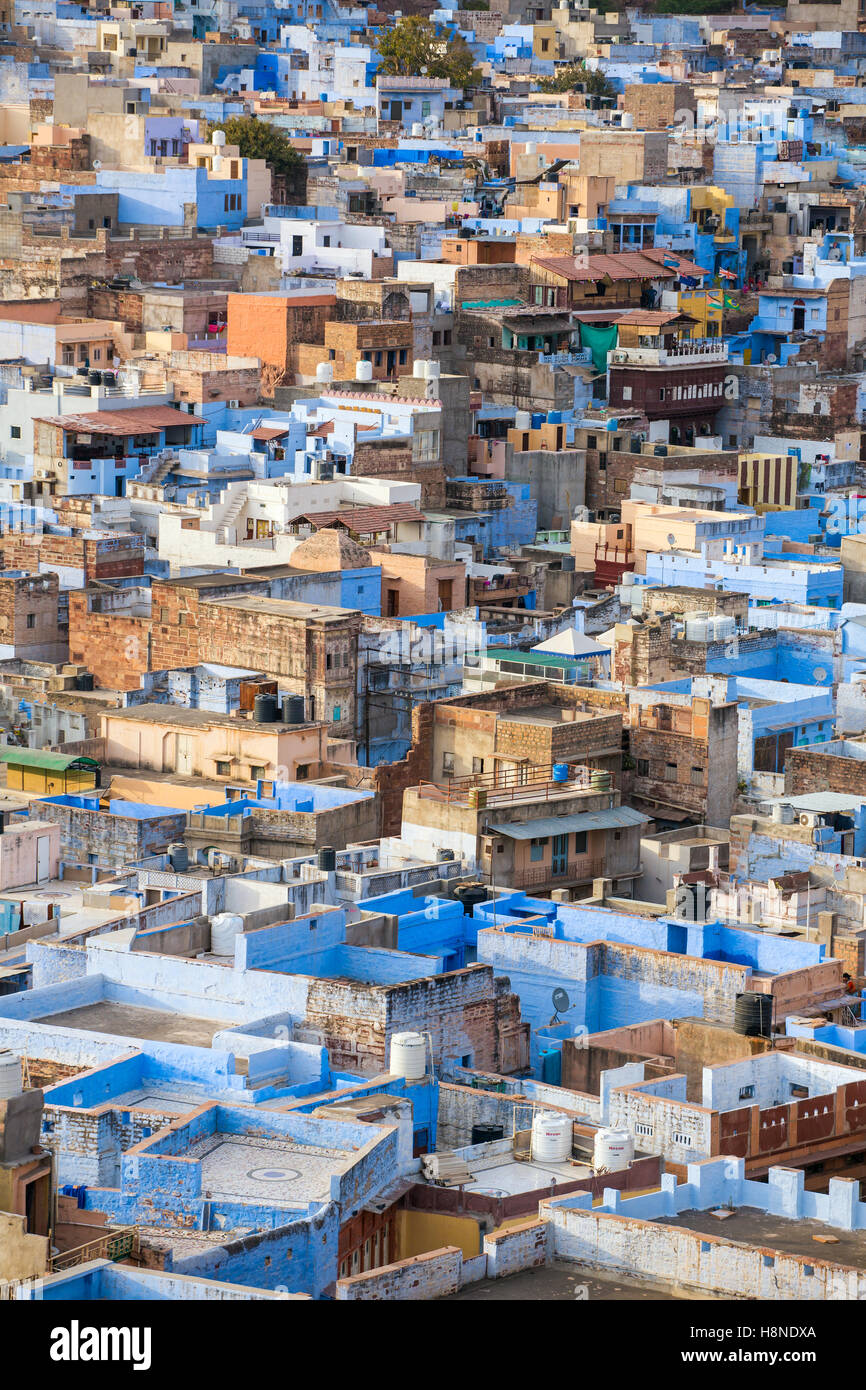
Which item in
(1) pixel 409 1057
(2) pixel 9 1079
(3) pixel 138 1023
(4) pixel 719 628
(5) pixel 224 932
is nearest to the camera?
(2) pixel 9 1079

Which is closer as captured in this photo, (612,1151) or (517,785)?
(612,1151)

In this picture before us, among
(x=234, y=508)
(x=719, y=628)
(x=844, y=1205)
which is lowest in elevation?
(x=844, y=1205)

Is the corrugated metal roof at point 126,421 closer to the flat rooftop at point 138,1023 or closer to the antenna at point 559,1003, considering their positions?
the antenna at point 559,1003

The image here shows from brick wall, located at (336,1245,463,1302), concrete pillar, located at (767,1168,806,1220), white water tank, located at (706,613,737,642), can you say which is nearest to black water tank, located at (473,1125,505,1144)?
concrete pillar, located at (767,1168,806,1220)

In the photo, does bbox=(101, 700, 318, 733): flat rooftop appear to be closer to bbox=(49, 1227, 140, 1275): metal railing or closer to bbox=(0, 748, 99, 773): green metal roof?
bbox=(0, 748, 99, 773): green metal roof

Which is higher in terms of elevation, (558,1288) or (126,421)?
(126,421)

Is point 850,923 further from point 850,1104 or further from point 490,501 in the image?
point 490,501

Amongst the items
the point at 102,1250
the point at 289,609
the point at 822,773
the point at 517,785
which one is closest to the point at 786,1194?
the point at 102,1250

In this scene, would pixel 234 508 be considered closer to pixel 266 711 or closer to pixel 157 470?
pixel 157 470

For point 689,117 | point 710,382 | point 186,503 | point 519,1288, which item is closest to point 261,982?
point 519,1288
